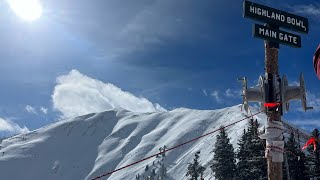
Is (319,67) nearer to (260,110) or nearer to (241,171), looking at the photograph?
(260,110)

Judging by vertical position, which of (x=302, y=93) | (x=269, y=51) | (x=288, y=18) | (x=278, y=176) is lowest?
(x=278, y=176)

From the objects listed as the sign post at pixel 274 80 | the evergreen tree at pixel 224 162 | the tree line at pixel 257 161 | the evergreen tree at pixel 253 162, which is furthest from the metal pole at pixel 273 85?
the evergreen tree at pixel 224 162

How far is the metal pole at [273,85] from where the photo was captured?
9.94 meters

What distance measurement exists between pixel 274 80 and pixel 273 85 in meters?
0.10

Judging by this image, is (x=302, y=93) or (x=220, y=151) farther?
(x=220, y=151)

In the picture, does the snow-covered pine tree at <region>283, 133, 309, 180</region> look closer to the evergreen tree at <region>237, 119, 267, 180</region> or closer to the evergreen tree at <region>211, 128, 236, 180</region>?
the evergreen tree at <region>237, 119, 267, 180</region>

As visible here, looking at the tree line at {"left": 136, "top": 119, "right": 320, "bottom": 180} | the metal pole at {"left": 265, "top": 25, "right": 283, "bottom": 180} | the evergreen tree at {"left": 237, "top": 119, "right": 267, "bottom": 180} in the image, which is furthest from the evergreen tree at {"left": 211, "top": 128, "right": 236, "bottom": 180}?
the metal pole at {"left": 265, "top": 25, "right": 283, "bottom": 180}

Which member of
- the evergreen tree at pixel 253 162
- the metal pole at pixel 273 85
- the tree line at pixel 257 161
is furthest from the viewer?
the tree line at pixel 257 161

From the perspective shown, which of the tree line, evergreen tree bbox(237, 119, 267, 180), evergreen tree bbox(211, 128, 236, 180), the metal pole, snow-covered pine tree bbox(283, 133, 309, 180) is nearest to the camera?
the metal pole

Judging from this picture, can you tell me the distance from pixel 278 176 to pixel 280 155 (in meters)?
0.41

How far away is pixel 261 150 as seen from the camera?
45.6 m

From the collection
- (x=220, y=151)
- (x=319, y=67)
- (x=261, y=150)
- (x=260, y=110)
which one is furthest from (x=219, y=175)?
(x=319, y=67)

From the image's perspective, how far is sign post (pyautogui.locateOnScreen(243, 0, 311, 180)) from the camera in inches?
391

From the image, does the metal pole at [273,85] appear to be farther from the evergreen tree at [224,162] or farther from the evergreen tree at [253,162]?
the evergreen tree at [224,162]
